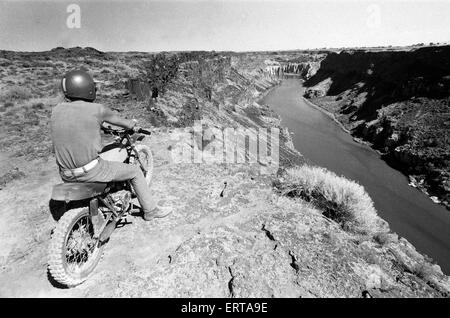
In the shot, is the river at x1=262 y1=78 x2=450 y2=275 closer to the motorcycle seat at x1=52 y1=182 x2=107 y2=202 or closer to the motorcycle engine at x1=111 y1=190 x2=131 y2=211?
the motorcycle engine at x1=111 y1=190 x2=131 y2=211

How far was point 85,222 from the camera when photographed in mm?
4629

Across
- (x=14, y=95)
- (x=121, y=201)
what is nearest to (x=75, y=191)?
(x=121, y=201)

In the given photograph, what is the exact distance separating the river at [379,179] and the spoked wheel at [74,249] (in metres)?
23.1

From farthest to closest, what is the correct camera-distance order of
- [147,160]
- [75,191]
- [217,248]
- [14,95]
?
1. [14,95]
2. [147,160]
3. [217,248]
4. [75,191]

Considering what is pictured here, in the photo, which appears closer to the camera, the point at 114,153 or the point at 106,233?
the point at 106,233

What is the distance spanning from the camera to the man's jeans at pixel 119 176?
13.7 feet

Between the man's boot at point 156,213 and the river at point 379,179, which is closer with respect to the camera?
the man's boot at point 156,213

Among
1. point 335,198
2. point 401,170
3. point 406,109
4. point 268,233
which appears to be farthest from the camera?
point 406,109

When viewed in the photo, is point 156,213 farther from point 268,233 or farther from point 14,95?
point 14,95

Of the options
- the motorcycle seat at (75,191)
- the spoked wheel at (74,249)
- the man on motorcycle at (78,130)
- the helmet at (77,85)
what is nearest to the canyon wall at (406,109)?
the spoked wheel at (74,249)

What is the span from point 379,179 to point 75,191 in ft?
119

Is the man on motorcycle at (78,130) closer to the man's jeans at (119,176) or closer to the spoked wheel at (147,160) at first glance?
the man's jeans at (119,176)
